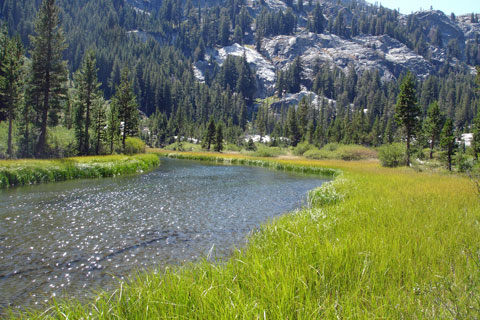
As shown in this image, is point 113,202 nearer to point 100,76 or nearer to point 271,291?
point 271,291

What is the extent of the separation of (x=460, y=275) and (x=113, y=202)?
48.4ft

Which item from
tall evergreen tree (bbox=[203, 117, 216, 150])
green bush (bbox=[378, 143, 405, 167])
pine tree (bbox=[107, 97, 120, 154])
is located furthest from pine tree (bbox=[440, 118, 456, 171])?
tall evergreen tree (bbox=[203, 117, 216, 150])

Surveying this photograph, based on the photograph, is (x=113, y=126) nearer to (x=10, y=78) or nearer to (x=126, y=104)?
(x=126, y=104)

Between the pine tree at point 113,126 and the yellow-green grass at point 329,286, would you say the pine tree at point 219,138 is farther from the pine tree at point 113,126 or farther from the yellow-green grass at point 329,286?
the yellow-green grass at point 329,286

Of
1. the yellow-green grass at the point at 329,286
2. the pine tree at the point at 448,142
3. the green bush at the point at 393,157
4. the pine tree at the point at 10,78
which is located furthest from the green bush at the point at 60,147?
the pine tree at the point at 448,142

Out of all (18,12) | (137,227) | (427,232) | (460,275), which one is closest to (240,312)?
(460,275)

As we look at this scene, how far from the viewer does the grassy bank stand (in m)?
18.8

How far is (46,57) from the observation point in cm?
3262

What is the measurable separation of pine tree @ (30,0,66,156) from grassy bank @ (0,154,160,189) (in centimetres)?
1153

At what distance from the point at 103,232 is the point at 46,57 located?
33.5m

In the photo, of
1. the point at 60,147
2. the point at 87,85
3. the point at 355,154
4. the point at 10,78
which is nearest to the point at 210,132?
the point at 355,154

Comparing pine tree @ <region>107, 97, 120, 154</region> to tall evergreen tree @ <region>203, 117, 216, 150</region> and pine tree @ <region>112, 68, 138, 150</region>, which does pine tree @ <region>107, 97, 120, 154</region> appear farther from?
tall evergreen tree @ <region>203, 117, 216, 150</region>

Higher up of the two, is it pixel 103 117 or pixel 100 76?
pixel 100 76

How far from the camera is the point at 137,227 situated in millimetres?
10359
